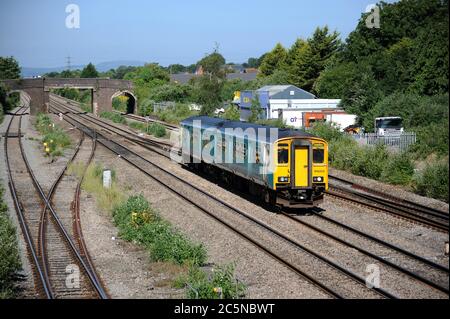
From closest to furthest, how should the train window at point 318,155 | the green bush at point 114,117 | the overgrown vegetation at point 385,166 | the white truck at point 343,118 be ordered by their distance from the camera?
1. the train window at point 318,155
2. the overgrown vegetation at point 385,166
3. the white truck at point 343,118
4. the green bush at point 114,117

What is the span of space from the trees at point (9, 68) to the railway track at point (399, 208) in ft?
251

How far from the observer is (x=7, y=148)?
37.2m

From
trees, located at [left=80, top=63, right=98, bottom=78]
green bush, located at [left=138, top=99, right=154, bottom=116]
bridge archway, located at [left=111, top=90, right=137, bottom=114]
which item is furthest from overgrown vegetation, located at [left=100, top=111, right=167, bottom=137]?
trees, located at [left=80, top=63, right=98, bottom=78]

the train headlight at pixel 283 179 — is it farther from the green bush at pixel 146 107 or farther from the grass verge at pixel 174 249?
the green bush at pixel 146 107

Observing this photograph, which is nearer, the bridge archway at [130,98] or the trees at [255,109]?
the trees at [255,109]

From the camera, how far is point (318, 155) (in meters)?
18.8

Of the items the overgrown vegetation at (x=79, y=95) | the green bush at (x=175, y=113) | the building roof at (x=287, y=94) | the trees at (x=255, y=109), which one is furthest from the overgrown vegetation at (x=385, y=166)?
the overgrown vegetation at (x=79, y=95)

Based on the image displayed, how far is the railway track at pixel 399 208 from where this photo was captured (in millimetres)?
16755

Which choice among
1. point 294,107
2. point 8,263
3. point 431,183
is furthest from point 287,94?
point 8,263

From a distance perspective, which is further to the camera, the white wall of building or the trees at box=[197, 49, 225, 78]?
the trees at box=[197, 49, 225, 78]

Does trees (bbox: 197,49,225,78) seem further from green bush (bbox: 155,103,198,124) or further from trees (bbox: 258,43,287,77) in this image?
trees (bbox: 258,43,287,77)

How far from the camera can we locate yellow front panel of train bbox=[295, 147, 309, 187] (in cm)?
1848

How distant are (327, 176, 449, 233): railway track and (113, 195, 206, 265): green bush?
6.48m
